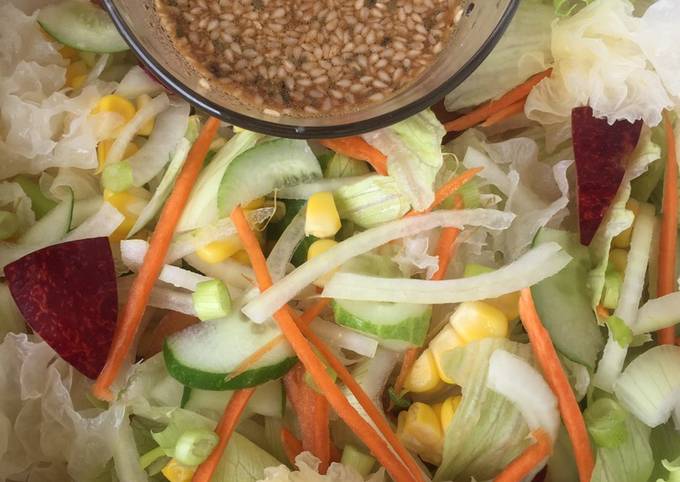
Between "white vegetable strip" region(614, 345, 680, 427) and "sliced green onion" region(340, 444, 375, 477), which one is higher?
"white vegetable strip" region(614, 345, 680, 427)

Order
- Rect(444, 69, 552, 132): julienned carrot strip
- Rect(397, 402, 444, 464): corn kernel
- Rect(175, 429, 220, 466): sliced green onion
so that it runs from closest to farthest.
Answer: Rect(175, 429, 220, 466): sliced green onion < Rect(397, 402, 444, 464): corn kernel < Rect(444, 69, 552, 132): julienned carrot strip

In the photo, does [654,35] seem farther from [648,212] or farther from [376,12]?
[376,12]

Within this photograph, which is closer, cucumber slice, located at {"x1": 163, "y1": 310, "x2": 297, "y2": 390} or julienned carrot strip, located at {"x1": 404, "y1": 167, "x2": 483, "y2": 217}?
cucumber slice, located at {"x1": 163, "y1": 310, "x2": 297, "y2": 390}

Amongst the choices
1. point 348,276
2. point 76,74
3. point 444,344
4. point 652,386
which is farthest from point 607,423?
point 76,74

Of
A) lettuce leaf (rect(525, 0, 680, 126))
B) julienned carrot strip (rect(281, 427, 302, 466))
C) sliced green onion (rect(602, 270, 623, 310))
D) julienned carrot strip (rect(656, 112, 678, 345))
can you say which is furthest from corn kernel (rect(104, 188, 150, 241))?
julienned carrot strip (rect(656, 112, 678, 345))

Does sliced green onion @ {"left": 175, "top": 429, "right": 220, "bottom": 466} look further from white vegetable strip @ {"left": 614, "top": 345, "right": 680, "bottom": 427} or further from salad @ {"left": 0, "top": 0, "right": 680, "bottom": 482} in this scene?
white vegetable strip @ {"left": 614, "top": 345, "right": 680, "bottom": 427}

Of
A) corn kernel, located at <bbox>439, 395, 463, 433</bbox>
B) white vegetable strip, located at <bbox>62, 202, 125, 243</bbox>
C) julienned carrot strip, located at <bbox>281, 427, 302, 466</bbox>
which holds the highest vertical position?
white vegetable strip, located at <bbox>62, 202, 125, 243</bbox>

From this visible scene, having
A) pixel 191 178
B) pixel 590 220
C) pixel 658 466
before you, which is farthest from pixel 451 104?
pixel 658 466

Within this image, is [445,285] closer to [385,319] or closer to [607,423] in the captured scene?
[385,319]
